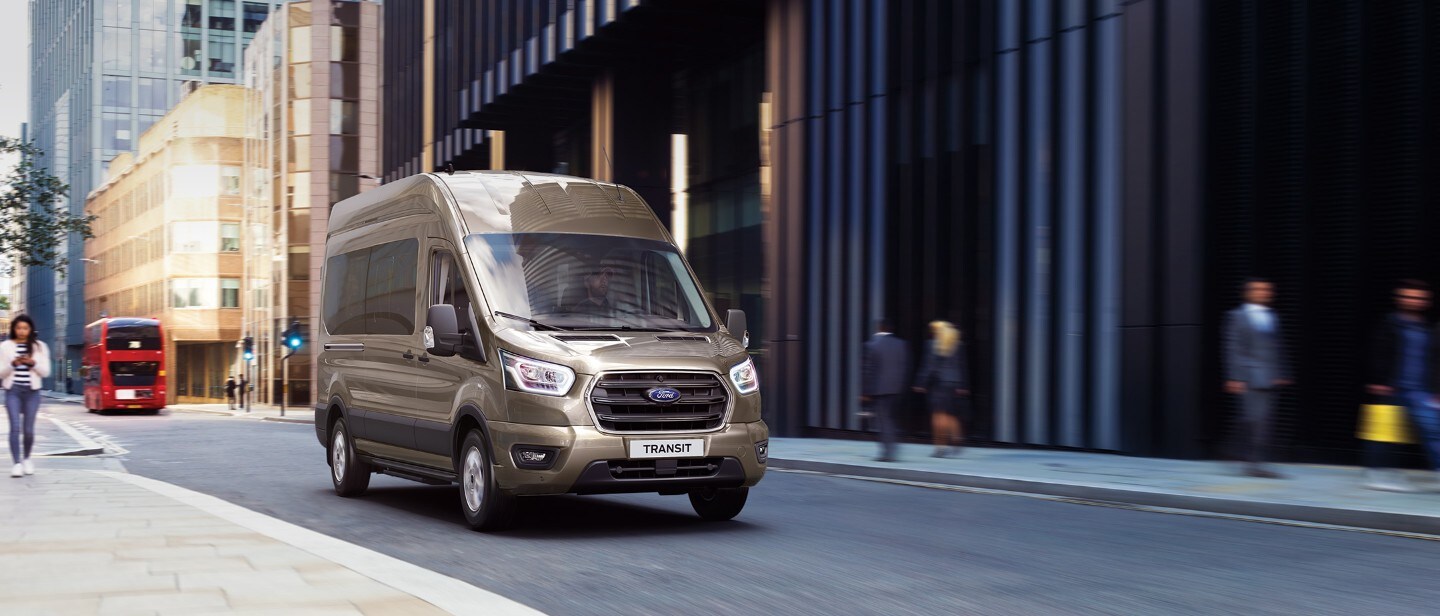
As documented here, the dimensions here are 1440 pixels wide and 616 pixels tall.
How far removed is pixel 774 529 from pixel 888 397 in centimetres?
684

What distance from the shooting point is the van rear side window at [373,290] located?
10.5 m

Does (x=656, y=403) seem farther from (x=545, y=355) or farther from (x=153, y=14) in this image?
(x=153, y=14)

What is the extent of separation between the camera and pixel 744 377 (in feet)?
29.9

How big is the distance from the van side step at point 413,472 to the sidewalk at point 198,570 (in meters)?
1.15

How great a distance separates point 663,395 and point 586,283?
1.20 meters

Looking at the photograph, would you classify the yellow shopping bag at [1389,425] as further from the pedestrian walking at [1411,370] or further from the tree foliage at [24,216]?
the tree foliage at [24,216]

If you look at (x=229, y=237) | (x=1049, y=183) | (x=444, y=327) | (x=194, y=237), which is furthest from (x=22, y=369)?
(x=194, y=237)

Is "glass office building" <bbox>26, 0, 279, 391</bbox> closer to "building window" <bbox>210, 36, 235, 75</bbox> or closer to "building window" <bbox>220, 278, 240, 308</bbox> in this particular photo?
"building window" <bbox>210, 36, 235, 75</bbox>

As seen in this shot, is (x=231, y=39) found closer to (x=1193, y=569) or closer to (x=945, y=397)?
(x=945, y=397)

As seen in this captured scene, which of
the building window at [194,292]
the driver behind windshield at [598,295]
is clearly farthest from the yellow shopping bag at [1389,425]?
the building window at [194,292]

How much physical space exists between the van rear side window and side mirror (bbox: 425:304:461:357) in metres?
1.12

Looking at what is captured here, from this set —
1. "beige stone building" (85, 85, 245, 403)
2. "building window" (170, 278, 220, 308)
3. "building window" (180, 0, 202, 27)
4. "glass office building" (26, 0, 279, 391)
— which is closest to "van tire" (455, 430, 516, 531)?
"beige stone building" (85, 85, 245, 403)

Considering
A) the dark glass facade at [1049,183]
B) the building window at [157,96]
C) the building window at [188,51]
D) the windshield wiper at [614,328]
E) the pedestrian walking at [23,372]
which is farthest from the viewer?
the building window at [157,96]

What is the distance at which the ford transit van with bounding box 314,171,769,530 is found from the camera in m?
8.53
